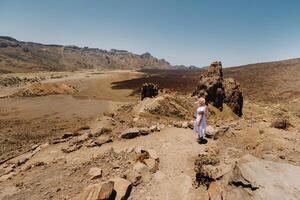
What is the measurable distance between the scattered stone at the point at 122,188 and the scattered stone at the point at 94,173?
4.10ft

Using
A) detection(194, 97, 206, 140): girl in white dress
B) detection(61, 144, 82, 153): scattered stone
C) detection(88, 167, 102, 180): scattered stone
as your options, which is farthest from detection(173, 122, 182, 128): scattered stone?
detection(88, 167, 102, 180): scattered stone

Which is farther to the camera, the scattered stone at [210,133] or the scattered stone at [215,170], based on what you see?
the scattered stone at [210,133]

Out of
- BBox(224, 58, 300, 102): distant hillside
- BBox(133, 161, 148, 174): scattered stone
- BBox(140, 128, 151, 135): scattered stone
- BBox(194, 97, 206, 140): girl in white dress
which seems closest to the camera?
BBox(133, 161, 148, 174): scattered stone

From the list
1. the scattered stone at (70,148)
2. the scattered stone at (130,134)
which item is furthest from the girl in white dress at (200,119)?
the scattered stone at (70,148)

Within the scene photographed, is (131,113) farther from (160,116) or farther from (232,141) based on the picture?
(232,141)

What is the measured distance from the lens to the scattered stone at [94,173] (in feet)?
39.2

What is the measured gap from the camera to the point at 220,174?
10086 millimetres

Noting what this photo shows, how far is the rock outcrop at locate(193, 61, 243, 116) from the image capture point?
26.0m

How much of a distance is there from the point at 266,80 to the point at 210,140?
159 feet

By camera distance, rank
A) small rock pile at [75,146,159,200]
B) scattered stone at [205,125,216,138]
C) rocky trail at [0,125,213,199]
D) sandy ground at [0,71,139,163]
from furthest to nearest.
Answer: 1. sandy ground at [0,71,139,163]
2. scattered stone at [205,125,216,138]
3. rocky trail at [0,125,213,199]
4. small rock pile at [75,146,159,200]

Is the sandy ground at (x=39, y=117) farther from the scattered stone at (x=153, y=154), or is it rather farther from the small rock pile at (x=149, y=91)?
the scattered stone at (x=153, y=154)

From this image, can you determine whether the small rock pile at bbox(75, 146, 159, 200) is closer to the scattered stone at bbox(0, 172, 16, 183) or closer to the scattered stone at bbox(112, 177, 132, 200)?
the scattered stone at bbox(112, 177, 132, 200)

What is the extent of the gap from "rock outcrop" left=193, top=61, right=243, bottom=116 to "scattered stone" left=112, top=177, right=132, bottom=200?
1606 cm

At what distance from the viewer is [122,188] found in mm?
10477
